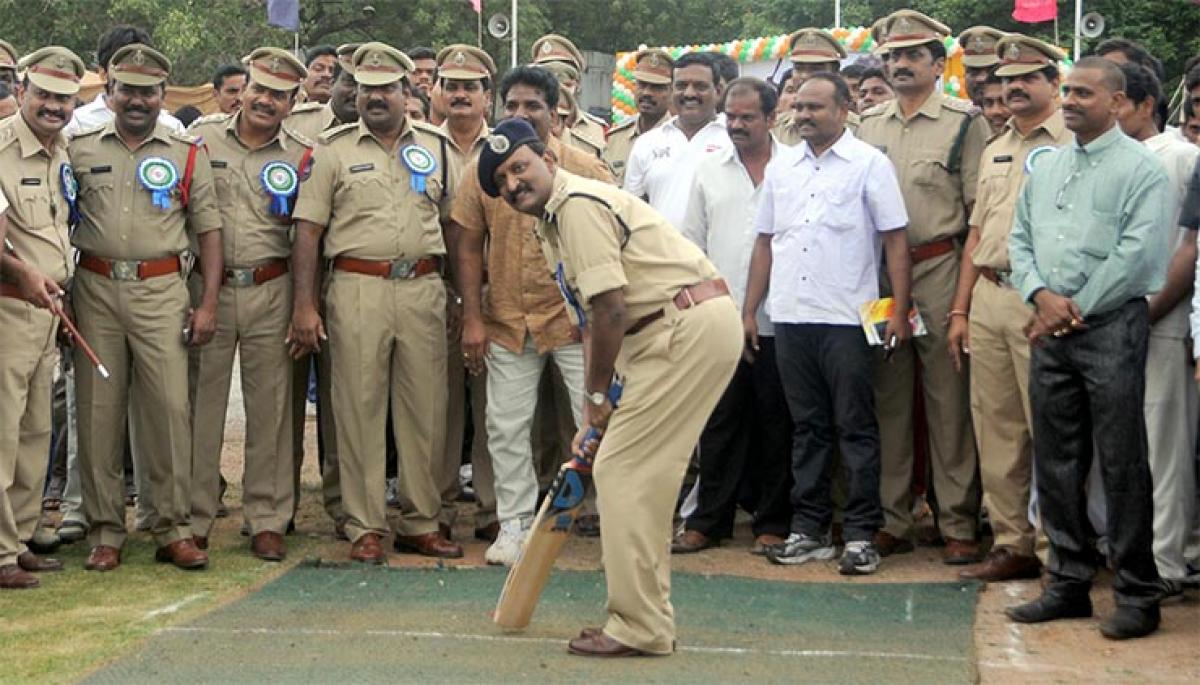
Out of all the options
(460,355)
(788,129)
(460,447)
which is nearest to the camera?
(460,355)

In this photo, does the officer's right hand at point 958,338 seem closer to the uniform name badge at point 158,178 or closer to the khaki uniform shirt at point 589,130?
the khaki uniform shirt at point 589,130

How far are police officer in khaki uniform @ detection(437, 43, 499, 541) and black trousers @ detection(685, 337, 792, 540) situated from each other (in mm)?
1095

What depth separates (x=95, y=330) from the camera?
8.35 m

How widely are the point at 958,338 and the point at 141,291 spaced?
Answer: 3.84m

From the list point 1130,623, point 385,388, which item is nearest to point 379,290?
point 385,388

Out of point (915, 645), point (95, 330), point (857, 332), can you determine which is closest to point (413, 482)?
point (95, 330)

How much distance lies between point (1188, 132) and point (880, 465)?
84.2 inches

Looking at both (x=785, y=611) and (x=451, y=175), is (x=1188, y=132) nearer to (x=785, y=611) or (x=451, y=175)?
(x=785, y=611)

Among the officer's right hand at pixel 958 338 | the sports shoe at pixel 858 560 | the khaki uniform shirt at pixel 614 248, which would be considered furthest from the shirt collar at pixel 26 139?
the officer's right hand at pixel 958 338

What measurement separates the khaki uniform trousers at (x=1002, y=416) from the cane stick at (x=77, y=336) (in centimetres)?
402

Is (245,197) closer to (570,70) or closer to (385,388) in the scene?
(385,388)

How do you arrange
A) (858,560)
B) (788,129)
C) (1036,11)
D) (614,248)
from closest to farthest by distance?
(614,248) < (858,560) < (788,129) < (1036,11)

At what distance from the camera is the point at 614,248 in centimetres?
646

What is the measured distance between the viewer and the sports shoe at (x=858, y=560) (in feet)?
27.2
